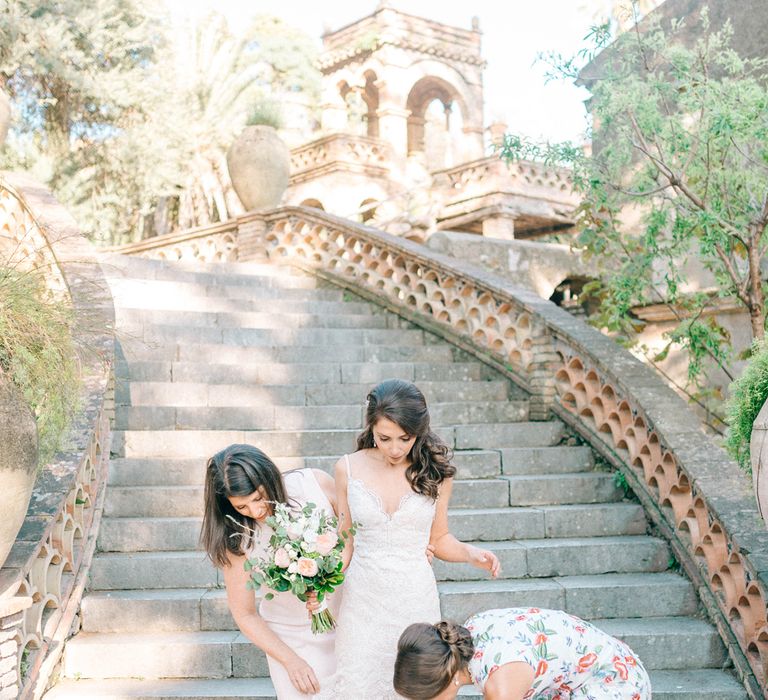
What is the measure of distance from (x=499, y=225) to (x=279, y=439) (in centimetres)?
1307

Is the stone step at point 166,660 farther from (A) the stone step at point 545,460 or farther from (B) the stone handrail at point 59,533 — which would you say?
(A) the stone step at point 545,460

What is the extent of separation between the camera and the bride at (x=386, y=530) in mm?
3365

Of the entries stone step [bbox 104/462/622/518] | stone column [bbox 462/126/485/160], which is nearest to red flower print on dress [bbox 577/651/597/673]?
stone step [bbox 104/462/622/518]

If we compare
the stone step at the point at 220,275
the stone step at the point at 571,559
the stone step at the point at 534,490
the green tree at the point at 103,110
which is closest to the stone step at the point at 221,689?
the stone step at the point at 571,559

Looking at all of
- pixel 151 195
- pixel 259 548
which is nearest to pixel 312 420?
pixel 259 548

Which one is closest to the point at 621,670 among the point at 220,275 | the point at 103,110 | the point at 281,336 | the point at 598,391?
the point at 598,391

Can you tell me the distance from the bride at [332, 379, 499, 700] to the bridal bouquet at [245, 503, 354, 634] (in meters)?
0.27

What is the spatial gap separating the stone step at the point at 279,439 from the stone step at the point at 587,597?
5.55 feet

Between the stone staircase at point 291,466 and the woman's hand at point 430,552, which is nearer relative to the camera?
the woman's hand at point 430,552

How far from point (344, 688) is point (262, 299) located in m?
6.66

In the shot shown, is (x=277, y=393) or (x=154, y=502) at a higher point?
(x=277, y=393)

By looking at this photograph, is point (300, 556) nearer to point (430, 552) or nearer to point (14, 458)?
point (430, 552)

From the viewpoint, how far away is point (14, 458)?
3621 millimetres

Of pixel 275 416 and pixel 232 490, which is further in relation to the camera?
pixel 275 416
